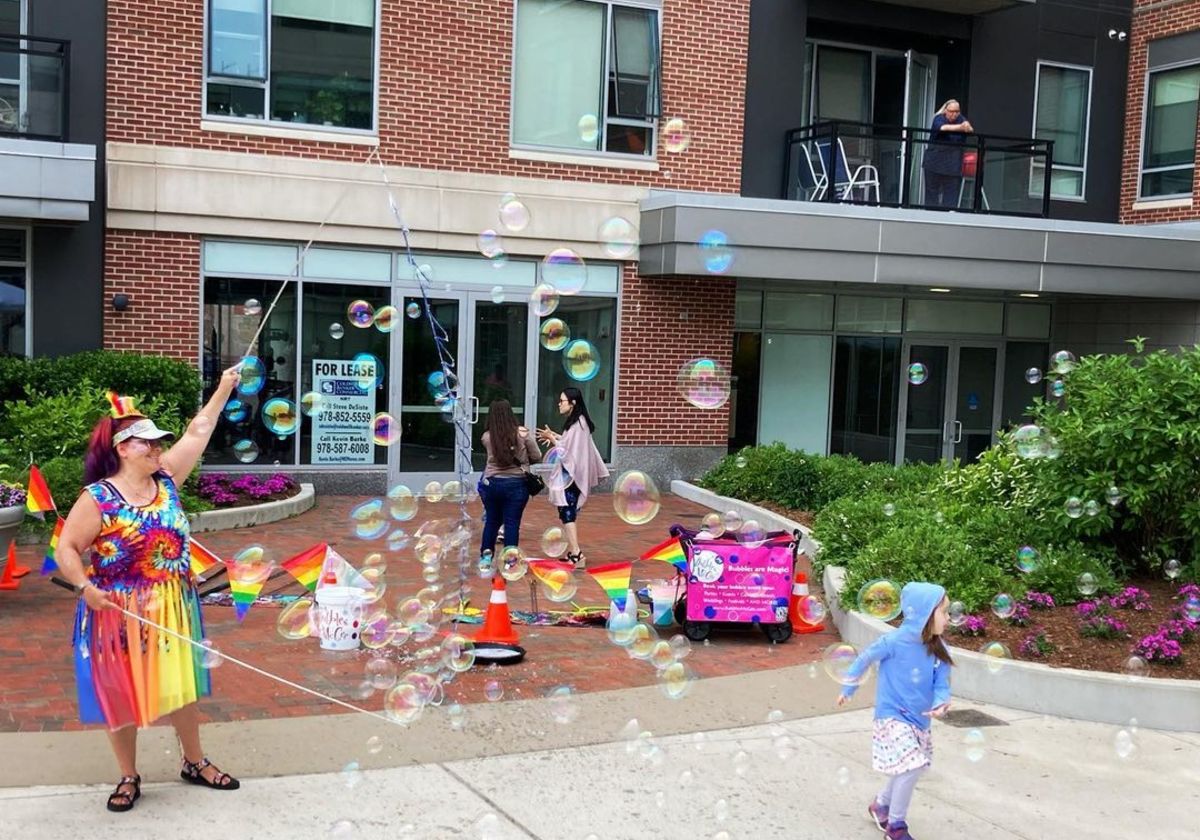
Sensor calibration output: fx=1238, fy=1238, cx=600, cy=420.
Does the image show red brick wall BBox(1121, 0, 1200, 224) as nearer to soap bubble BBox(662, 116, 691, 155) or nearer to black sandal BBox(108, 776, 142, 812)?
A: soap bubble BBox(662, 116, 691, 155)

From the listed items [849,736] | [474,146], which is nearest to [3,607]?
[849,736]

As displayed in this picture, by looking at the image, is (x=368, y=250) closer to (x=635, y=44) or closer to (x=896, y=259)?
(x=635, y=44)

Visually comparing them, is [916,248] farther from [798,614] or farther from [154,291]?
[154,291]

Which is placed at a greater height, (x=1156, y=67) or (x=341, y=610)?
(x=1156, y=67)

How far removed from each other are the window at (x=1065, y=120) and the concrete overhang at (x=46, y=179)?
14.1 meters

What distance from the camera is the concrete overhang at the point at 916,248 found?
620 inches

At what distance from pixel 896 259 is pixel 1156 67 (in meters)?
6.81

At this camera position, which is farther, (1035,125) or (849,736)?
(1035,125)

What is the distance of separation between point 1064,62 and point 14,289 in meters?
15.7

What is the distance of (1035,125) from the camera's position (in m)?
19.6

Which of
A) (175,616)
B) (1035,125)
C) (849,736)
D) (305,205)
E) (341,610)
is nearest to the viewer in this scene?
(175,616)

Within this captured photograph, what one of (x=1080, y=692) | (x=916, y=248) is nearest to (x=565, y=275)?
(x=916, y=248)

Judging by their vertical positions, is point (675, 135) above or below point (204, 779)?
above

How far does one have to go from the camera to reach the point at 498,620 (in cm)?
820
